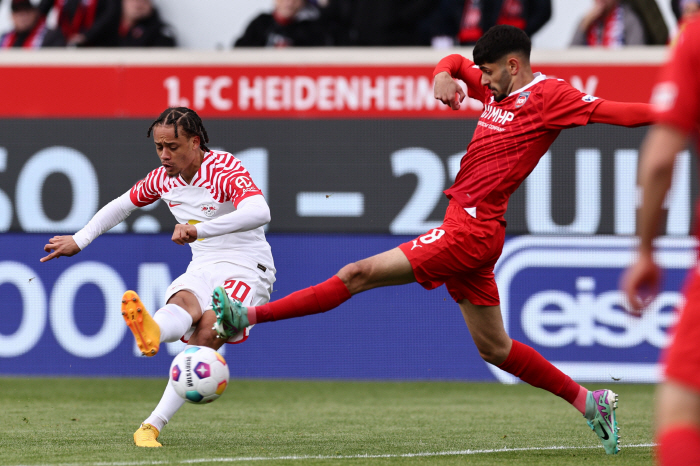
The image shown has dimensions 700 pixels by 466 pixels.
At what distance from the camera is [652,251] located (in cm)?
258

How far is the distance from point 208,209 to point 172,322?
0.78 meters

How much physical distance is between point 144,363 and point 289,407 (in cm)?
225

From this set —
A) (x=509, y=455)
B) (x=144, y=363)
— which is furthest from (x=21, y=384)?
(x=509, y=455)

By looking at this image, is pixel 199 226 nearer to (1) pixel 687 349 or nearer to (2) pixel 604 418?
(2) pixel 604 418

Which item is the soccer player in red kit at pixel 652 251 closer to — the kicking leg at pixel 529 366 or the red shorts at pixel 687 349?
the red shorts at pixel 687 349

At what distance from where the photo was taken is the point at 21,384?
8.99 m

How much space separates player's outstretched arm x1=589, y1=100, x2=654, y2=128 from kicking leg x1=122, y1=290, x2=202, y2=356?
2.28m

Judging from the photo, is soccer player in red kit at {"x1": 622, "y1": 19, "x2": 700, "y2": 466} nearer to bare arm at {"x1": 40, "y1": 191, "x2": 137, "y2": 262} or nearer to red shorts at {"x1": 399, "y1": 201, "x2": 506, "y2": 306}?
red shorts at {"x1": 399, "y1": 201, "x2": 506, "y2": 306}

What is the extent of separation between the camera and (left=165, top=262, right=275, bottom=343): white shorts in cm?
534

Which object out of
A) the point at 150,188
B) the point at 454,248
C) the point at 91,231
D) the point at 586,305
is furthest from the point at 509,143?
the point at 586,305

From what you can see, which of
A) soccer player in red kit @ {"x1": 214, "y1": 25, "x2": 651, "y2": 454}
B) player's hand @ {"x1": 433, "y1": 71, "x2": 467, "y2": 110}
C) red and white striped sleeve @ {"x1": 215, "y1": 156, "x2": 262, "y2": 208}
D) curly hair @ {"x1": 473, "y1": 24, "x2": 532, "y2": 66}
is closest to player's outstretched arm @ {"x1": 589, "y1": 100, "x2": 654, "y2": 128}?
soccer player in red kit @ {"x1": 214, "y1": 25, "x2": 651, "y2": 454}

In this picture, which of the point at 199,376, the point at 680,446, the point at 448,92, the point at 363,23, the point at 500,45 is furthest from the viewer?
the point at 363,23

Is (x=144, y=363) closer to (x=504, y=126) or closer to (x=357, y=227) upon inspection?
(x=357, y=227)

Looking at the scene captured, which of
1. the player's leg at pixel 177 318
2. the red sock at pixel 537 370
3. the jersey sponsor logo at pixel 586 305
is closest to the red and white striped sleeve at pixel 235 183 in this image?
the player's leg at pixel 177 318
